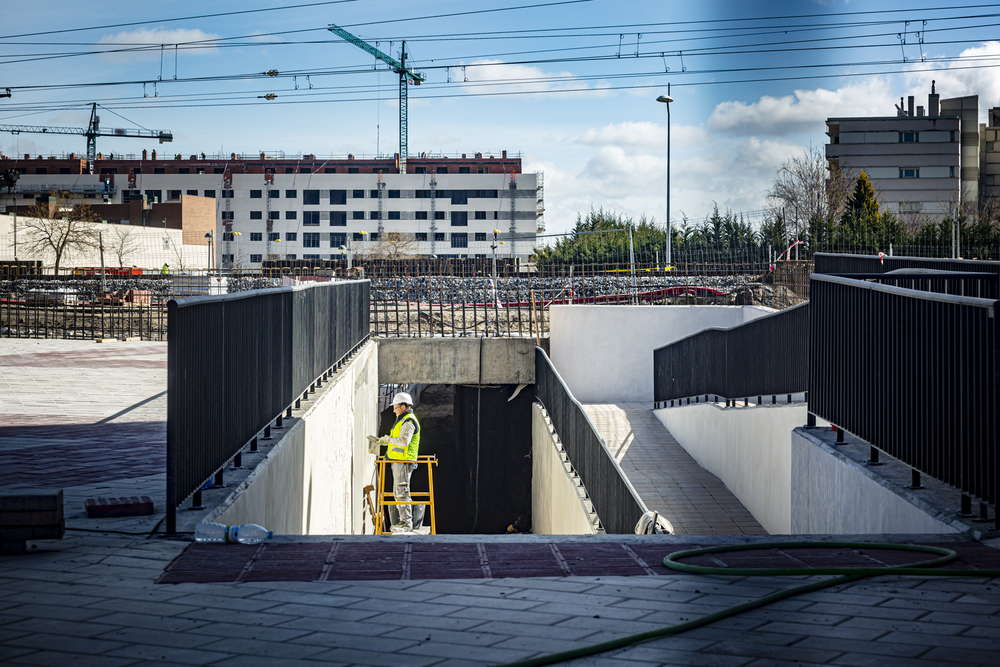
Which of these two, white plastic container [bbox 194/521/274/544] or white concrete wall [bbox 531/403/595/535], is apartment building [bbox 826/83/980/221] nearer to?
white concrete wall [bbox 531/403/595/535]

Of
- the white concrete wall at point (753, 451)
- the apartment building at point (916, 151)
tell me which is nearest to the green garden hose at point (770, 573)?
the white concrete wall at point (753, 451)

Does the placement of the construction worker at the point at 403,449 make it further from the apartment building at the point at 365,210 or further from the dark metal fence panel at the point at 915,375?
the apartment building at the point at 365,210

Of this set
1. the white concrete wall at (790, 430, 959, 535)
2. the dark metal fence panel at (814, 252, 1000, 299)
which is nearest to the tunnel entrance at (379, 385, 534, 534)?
the dark metal fence panel at (814, 252, 1000, 299)

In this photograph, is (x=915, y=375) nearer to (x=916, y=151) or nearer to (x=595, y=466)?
(x=595, y=466)

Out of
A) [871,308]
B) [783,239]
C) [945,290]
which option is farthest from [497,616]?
Result: [783,239]

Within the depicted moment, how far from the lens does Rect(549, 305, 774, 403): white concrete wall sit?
22422 mm

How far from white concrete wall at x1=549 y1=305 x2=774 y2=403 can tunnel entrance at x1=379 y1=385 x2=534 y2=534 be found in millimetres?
1900

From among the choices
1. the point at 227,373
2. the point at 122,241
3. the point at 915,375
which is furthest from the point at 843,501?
the point at 122,241

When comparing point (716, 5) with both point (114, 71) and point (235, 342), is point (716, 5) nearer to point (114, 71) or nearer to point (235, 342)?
point (235, 342)

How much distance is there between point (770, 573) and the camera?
13.5 feet

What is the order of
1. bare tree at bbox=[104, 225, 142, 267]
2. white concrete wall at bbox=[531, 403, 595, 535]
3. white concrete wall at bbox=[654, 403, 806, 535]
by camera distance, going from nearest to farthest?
white concrete wall at bbox=[654, 403, 806, 535] → white concrete wall at bbox=[531, 403, 595, 535] → bare tree at bbox=[104, 225, 142, 267]

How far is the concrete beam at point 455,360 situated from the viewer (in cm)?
2195

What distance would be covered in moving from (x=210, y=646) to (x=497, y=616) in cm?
112

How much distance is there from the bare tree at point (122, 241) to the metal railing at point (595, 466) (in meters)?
49.8
